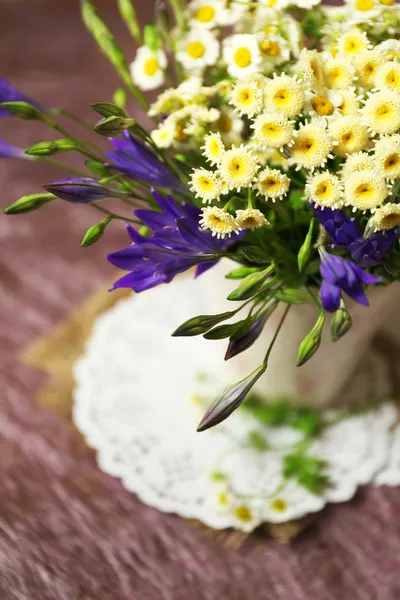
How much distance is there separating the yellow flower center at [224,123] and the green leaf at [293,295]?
101 mm

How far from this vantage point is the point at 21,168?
2.57 feet

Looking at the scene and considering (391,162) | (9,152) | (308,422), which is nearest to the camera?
(391,162)

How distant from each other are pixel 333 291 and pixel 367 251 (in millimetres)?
29

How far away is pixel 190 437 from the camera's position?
1.84 ft

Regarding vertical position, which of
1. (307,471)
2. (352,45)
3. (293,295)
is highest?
(352,45)

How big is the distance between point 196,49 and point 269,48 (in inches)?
2.1

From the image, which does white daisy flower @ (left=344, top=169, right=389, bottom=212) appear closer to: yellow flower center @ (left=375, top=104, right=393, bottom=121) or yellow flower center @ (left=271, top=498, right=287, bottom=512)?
yellow flower center @ (left=375, top=104, right=393, bottom=121)

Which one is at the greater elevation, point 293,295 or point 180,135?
point 180,135

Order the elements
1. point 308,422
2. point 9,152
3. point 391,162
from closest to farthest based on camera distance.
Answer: point 391,162 < point 9,152 < point 308,422

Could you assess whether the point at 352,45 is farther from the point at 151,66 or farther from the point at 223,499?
the point at 223,499

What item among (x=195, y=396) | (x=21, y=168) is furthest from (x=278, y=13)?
(x=21, y=168)

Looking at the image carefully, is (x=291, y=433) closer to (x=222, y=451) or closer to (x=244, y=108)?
(x=222, y=451)

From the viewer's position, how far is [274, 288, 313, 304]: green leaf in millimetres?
406

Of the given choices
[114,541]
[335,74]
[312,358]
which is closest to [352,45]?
[335,74]
